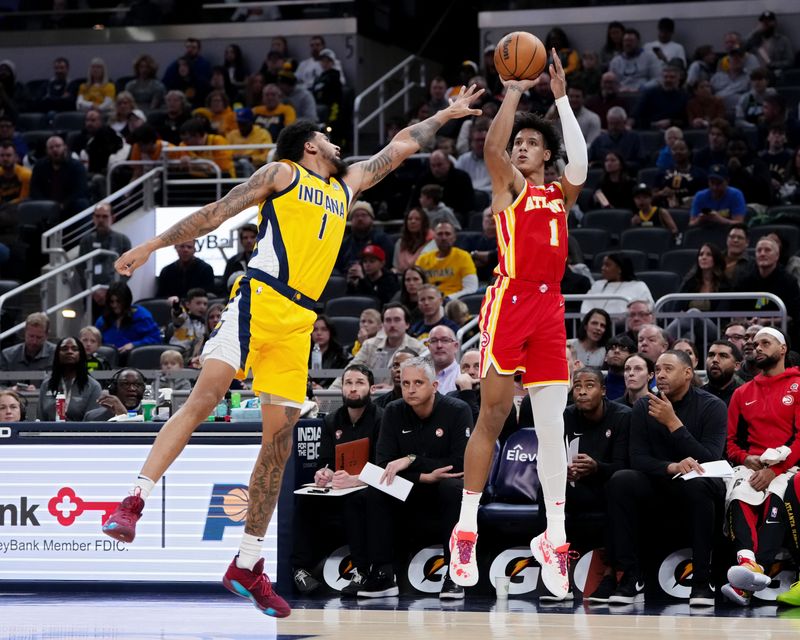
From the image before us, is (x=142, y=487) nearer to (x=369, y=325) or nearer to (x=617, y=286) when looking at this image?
(x=369, y=325)

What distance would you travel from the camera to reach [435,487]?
923cm

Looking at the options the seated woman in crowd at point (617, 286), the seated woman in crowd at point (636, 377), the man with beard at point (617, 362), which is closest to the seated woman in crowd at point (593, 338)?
the man with beard at point (617, 362)

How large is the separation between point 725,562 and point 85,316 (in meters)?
8.86

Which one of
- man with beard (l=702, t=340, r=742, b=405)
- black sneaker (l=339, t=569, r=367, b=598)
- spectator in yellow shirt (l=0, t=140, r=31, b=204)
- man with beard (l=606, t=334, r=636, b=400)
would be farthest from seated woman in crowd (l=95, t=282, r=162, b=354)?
man with beard (l=702, t=340, r=742, b=405)

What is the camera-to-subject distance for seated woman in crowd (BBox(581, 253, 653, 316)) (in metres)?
12.1

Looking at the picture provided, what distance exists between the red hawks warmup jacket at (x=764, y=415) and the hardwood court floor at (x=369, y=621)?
1.24 m

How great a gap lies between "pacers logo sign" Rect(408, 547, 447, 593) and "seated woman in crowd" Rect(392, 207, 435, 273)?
5254 mm

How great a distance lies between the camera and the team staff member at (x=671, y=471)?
8516 millimetres

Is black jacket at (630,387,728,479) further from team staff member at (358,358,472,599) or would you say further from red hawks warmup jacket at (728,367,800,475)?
team staff member at (358,358,472,599)

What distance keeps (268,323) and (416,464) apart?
9.42ft

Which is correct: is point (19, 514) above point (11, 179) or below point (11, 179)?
below

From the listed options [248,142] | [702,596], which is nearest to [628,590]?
[702,596]

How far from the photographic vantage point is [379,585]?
352 inches

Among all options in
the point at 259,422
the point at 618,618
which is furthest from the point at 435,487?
the point at 618,618
